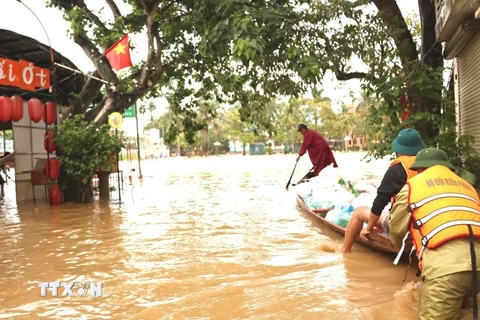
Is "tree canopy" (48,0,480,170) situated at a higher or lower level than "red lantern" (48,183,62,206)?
higher

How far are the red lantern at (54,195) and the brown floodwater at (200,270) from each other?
218 cm

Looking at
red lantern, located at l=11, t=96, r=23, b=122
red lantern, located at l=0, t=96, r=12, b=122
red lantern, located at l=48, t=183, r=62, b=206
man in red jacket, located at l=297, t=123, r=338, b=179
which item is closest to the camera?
red lantern, located at l=0, t=96, r=12, b=122

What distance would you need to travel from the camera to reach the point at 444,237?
272cm

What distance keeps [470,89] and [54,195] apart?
9672 millimetres

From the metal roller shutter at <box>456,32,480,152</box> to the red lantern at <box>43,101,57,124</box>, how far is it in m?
9.13

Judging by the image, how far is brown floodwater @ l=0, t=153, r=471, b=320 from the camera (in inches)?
146

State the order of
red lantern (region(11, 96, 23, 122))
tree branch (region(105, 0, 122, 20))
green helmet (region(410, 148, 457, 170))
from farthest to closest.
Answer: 1. tree branch (region(105, 0, 122, 20))
2. red lantern (region(11, 96, 23, 122))
3. green helmet (region(410, 148, 457, 170))

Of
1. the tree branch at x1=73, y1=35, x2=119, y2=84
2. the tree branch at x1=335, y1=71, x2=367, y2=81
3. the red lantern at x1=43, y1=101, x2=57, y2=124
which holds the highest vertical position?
the tree branch at x1=73, y1=35, x2=119, y2=84

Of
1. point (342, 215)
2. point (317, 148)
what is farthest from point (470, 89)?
point (342, 215)

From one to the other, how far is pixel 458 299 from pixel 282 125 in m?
58.0

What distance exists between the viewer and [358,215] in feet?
15.2

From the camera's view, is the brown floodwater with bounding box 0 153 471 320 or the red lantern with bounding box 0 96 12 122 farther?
the red lantern with bounding box 0 96 12 122

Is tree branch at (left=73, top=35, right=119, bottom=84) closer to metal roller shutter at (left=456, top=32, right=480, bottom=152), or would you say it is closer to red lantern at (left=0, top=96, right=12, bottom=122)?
red lantern at (left=0, top=96, right=12, bottom=122)

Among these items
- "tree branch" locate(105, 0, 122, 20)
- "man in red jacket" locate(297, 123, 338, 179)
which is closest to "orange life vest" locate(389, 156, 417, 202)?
"man in red jacket" locate(297, 123, 338, 179)
